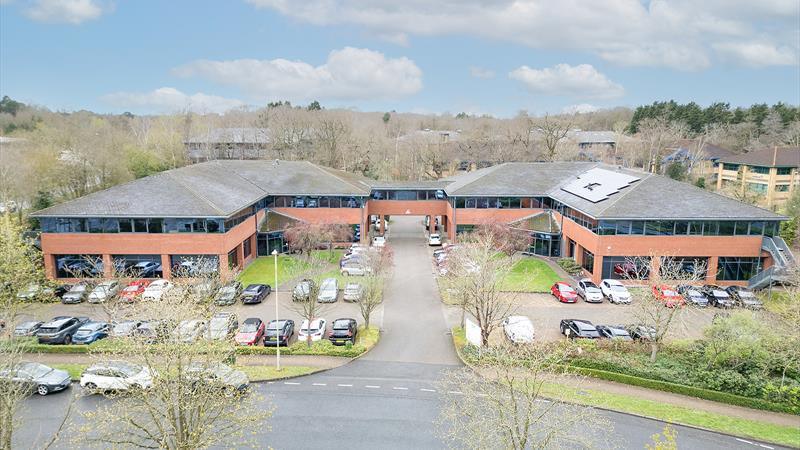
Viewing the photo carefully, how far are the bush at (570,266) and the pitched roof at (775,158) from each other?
3257 centimetres

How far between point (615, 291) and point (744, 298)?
306 inches

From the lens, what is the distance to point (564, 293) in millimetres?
34875

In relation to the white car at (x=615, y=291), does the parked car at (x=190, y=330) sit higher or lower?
higher

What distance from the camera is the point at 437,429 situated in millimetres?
19906

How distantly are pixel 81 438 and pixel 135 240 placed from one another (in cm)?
2506

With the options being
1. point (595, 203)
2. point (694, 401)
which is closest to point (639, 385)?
point (694, 401)

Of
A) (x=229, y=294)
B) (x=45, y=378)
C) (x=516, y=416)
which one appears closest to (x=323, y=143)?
(x=229, y=294)

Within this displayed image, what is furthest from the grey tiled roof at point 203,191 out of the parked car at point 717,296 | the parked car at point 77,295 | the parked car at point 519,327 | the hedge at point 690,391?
the parked car at point 717,296

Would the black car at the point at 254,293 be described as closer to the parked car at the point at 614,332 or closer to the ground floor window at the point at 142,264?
the ground floor window at the point at 142,264

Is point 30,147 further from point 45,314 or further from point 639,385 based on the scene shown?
point 639,385

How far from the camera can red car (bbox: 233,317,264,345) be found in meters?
27.2

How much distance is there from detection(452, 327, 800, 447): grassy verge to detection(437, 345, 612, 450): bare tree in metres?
1.11

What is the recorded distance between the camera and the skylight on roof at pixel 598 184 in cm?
4097

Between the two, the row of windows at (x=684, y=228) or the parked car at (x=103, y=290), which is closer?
the parked car at (x=103, y=290)
